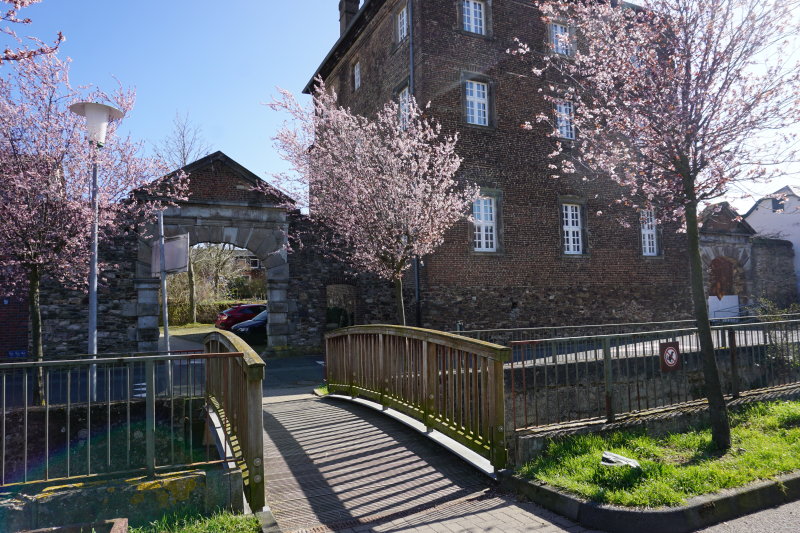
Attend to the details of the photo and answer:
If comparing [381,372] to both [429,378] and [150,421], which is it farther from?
[150,421]

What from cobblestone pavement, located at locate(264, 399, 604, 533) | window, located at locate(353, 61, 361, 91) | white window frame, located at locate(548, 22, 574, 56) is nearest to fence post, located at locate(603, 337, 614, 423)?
cobblestone pavement, located at locate(264, 399, 604, 533)

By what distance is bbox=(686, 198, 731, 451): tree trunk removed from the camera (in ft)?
19.6

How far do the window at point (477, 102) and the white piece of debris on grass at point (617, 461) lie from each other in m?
13.1

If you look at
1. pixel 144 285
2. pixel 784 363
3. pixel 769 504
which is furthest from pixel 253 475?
pixel 144 285

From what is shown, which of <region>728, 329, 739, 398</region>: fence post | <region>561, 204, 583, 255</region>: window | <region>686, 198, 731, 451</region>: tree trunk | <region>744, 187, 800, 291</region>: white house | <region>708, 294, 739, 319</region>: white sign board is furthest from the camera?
<region>744, 187, 800, 291</region>: white house

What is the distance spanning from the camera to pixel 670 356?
7.11 m

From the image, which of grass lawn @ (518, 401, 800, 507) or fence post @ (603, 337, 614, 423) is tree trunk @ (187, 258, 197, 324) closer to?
fence post @ (603, 337, 614, 423)

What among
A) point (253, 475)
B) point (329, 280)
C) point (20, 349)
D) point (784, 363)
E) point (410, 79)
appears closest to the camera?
point (253, 475)

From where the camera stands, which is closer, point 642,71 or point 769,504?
point 769,504

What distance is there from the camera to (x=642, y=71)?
268 inches

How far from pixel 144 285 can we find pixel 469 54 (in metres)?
12.2

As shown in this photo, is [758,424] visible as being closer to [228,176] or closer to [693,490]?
[693,490]

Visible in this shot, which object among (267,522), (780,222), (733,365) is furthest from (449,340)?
(780,222)

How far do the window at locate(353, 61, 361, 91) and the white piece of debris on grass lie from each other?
18444 millimetres
